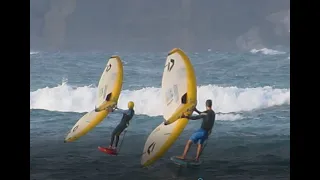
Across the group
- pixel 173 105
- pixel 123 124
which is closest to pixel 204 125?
pixel 173 105

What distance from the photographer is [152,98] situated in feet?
11.4

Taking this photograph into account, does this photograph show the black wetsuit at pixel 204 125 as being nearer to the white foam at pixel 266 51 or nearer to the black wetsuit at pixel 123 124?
the black wetsuit at pixel 123 124

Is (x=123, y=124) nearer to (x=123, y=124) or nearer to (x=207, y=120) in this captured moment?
(x=123, y=124)

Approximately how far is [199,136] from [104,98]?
30.0 inches

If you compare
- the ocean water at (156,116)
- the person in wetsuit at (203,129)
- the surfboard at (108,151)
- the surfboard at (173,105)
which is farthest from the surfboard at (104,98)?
the person in wetsuit at (203,129)

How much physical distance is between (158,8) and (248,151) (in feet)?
4.07

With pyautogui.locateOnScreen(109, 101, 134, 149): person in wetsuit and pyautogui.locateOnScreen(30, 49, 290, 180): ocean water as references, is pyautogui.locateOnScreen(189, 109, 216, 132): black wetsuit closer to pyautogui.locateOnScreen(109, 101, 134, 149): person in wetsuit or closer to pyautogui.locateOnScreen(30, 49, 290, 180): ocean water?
pyautogui.locateOnScreen(30, 49, 290, 180): ocean water

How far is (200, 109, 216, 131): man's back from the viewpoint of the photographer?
11.1 feet

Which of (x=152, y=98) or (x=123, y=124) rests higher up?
(x=152, y=98)

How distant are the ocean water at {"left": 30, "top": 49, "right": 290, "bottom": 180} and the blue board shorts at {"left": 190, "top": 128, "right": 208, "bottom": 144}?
0.12ft

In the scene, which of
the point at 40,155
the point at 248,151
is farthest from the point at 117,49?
the point at 248,151
